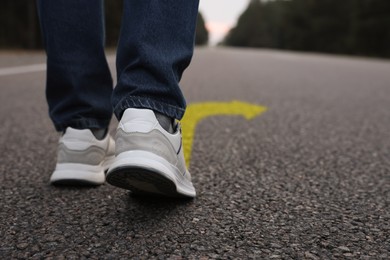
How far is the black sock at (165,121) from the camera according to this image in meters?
1.10

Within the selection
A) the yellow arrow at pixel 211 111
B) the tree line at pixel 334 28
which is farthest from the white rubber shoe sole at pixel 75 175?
the tree line at pixel 334 28

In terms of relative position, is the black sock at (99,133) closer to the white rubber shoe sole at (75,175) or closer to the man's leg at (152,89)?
the white rubber shoe sole at (75,175)

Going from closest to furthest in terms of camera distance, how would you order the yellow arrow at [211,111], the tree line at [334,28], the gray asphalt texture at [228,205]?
the gray asphalt texture at [228,205]
the yellow arrow at [211,111]
the tree line at [334,28]

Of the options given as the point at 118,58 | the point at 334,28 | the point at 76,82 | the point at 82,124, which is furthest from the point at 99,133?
the point at 334,28

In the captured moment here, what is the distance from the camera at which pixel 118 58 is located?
45.4 inches

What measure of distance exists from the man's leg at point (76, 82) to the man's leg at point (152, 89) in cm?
24

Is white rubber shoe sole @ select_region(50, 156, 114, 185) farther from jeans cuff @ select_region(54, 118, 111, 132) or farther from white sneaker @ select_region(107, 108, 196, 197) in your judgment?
white sneaker @ select_region(107, 108, 196, 197)

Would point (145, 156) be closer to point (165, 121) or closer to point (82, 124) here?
point (165, 121)

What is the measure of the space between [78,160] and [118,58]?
370 mm

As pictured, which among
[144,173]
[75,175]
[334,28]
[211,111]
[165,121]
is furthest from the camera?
[334,28]

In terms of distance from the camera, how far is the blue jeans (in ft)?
3.59

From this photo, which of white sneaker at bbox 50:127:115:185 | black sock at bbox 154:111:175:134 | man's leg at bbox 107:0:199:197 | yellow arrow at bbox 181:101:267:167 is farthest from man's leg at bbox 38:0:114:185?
yellow arrow at bbox 181:101:267:167

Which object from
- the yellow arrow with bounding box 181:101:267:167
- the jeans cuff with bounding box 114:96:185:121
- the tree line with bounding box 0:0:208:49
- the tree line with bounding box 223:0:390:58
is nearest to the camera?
the jeans cuff with bounding box 114:96:185:121

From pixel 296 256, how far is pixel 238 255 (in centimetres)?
12
